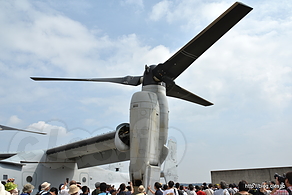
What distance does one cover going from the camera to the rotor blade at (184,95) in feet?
49.2

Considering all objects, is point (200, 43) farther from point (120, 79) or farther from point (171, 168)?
point (171, 168)

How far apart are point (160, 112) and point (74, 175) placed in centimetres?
1412

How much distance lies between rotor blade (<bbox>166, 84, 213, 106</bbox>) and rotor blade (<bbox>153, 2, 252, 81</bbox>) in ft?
6.05

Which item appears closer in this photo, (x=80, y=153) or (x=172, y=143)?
(x=80, y=153)

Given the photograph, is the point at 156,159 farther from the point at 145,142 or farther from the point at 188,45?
the point at 188,45

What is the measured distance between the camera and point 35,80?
13.8 m

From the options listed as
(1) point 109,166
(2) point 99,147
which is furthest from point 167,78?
(1) point 109,166

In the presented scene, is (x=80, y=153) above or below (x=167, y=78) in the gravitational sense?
below

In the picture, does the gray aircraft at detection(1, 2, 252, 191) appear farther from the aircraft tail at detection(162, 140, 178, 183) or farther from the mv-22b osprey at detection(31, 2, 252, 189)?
the aircraft tail at detection(162, 140, 178, 183)

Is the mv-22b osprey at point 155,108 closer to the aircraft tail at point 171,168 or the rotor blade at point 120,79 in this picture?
the rotor blade at point 120,79

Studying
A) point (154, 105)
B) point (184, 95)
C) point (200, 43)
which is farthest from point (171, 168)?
point (200, 43)

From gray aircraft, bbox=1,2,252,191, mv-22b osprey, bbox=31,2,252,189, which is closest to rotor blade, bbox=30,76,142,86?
gray aircraft, bbox=1,2,252,191

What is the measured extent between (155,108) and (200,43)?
3688 mm

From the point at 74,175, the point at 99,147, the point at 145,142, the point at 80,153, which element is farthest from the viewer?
the point at 74,175
